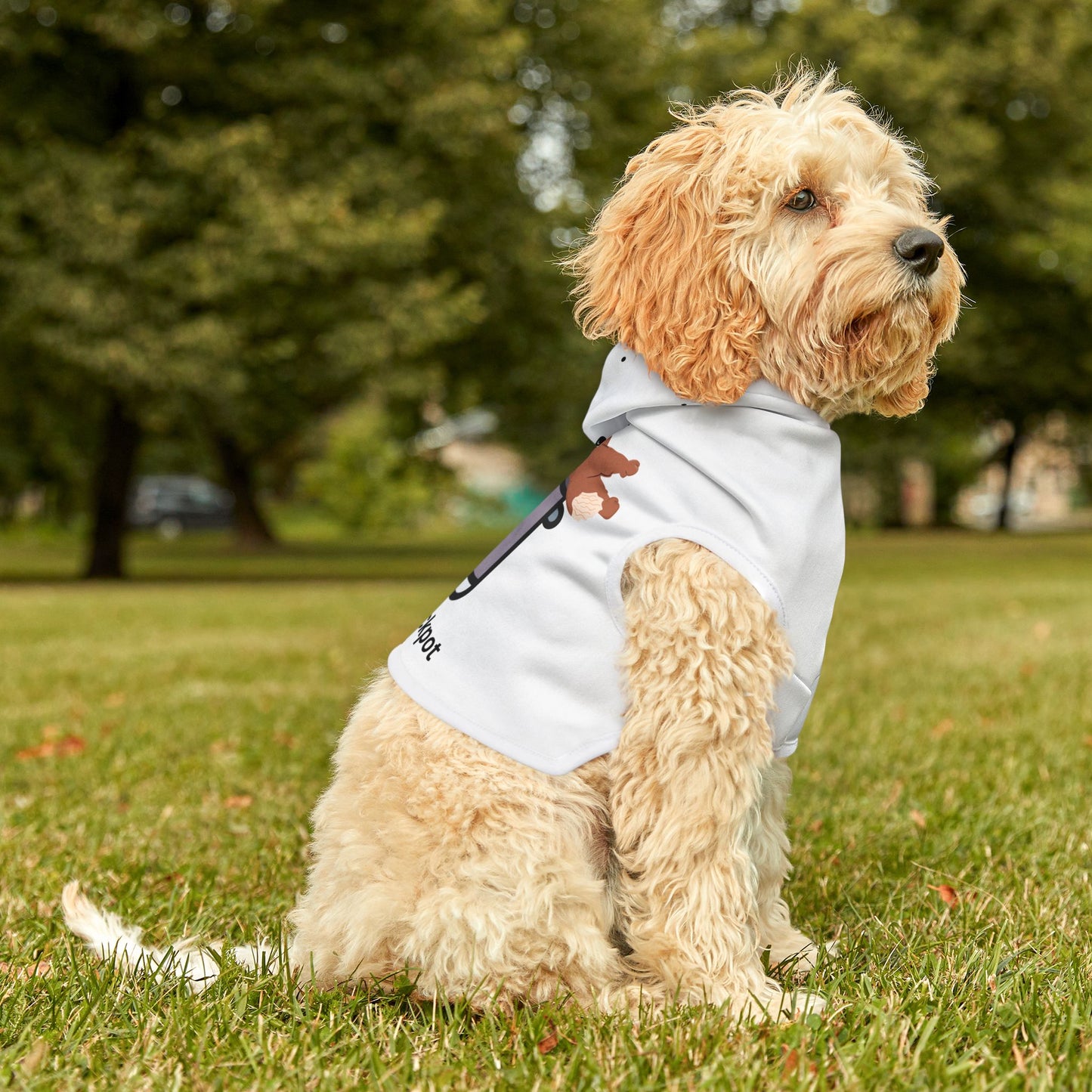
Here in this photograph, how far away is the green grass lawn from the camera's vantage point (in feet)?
8.23

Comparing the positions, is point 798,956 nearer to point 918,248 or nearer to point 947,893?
point 947,893

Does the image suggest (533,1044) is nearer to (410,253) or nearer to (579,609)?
(579,609)

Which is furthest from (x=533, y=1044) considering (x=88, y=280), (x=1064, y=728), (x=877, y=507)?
(x=877, y=507)

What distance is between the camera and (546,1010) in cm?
271

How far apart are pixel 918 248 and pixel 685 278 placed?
0.55 m

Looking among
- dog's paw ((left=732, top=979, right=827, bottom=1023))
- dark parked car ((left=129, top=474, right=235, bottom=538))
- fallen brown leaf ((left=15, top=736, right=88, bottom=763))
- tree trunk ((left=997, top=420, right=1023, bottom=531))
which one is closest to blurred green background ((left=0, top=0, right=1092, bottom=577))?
fallen brown leaf ((left=15, top=736, right=88, bottom=763))

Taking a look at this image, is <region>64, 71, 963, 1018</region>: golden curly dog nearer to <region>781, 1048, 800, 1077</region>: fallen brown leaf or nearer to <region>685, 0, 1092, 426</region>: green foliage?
<region>781, 1048, 800, 1077</region>: fallen brown leaf

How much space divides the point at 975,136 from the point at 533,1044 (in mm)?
21687

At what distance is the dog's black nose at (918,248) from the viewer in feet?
9.12

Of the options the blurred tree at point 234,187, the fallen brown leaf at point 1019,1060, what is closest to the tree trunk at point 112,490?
the blurred tree at point 234,187

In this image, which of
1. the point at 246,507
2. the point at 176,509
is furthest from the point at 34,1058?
the point at 176,509

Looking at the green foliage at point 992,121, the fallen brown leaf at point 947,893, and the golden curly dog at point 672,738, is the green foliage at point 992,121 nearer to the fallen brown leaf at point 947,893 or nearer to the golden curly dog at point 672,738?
the fallen brown leaf at point 947,893

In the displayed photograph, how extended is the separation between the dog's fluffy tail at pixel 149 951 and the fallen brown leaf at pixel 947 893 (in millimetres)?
2034

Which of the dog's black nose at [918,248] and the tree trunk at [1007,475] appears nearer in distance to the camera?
the dog's black nose at [918,248]
